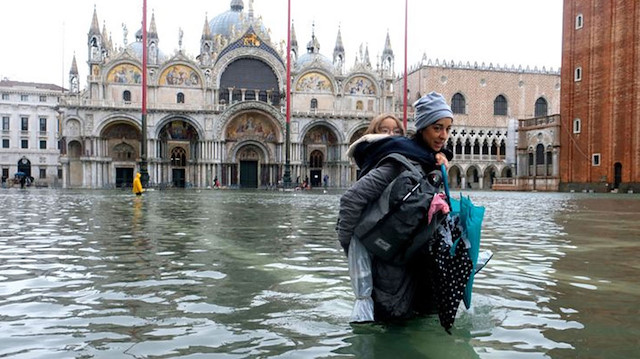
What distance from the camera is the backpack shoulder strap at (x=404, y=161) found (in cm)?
359

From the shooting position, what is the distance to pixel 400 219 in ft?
11.5

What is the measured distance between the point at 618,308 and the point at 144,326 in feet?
10.8

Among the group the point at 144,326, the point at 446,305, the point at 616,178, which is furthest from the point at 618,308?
the point at 616,178

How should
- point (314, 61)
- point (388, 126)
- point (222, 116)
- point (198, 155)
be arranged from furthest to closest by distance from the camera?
point (314, 61) → point (198, 155) → point (222, 116) → point (388, 126)

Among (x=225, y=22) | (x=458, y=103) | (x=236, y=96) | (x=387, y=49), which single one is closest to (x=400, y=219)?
(x=236, y=96)

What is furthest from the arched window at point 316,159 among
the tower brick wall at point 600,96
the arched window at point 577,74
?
the arched window at point 577,74

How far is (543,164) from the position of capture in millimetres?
41750

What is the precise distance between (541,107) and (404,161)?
2457 inches

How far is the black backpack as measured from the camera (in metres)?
3.48

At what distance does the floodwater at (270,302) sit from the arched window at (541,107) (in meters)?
56.1

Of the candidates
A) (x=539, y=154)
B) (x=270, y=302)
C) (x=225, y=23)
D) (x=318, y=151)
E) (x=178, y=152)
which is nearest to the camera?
(x=270, y=302)

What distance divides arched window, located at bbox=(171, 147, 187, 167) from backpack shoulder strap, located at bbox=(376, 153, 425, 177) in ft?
158

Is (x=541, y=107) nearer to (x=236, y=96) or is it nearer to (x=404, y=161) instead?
(x=236, y=96)

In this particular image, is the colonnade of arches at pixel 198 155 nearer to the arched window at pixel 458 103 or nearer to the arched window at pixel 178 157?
the arched window at pixel 178 157
